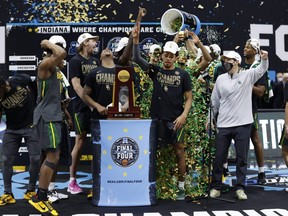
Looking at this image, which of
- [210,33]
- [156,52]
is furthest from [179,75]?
[210,33]

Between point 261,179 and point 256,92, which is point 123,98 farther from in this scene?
point 261,179

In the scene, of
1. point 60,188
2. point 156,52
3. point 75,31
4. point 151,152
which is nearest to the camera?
point 151,152

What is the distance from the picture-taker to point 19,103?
18.2 feet

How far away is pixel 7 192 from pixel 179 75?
240 centimetres

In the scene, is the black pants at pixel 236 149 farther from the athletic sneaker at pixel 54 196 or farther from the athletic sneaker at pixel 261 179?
the athletic sneaker at pixel 54 196

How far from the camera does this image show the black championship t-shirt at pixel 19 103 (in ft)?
18.1

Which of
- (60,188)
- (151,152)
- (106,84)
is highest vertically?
(106,84)

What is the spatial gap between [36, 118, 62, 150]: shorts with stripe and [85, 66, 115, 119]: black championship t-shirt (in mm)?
713

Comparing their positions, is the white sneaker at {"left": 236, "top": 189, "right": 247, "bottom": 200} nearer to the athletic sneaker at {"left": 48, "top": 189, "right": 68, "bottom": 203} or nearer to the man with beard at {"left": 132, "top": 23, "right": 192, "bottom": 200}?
the man with beard at {"left": 132, "top": 23, "right": 192, "bottom": 200}

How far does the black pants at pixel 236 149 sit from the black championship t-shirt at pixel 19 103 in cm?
225

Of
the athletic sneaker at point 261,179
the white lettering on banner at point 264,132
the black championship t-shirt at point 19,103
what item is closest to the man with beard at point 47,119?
the black championship t-shirt at point 19,103

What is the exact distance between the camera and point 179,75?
18.4ft

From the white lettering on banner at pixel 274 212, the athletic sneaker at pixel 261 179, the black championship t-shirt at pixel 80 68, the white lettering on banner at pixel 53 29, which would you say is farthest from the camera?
the white lettering on banner at pixel 53 29

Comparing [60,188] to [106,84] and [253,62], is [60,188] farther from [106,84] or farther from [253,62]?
[253,62]
